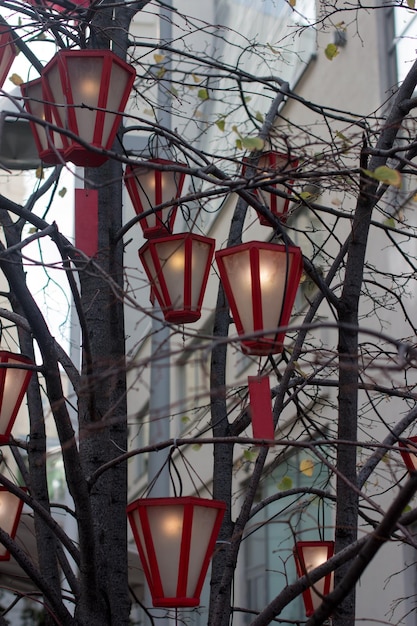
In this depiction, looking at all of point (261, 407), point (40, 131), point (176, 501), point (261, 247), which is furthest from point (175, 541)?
point (40, 131)

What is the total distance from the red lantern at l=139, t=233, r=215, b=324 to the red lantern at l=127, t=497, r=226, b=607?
1000 mm

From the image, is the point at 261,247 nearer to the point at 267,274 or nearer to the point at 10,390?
the point at 267,274

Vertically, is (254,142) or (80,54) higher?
(80,54)

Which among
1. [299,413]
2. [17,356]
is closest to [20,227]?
[17,356]

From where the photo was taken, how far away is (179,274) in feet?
16.3

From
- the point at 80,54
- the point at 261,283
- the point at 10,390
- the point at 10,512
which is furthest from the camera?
the point at 10,512

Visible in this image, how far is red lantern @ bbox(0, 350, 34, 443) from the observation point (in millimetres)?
4836

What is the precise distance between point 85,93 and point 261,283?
1.20 meters

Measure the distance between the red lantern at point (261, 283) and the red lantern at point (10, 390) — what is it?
1.13 metres

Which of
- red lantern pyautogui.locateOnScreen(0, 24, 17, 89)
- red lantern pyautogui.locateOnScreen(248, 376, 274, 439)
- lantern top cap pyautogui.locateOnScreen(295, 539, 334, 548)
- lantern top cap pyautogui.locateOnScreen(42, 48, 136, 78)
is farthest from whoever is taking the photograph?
A: lantern top cap pyautogui.locateOnScreen(295, 539, 334, 548)

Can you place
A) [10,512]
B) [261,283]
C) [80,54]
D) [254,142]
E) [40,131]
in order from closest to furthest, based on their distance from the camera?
[254,142] → [261,283] → [80,54] → [40,131] → [10,512]

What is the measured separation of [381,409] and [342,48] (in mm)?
3908

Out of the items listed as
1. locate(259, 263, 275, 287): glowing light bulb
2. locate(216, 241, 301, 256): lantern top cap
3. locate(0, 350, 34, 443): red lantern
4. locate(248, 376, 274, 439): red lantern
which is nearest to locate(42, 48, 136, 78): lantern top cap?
locate(216, 241, 301, 256): lantern top cap

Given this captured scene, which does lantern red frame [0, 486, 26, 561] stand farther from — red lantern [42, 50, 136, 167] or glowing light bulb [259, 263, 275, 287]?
glowing light bulb [259, 263, 275, 287]
